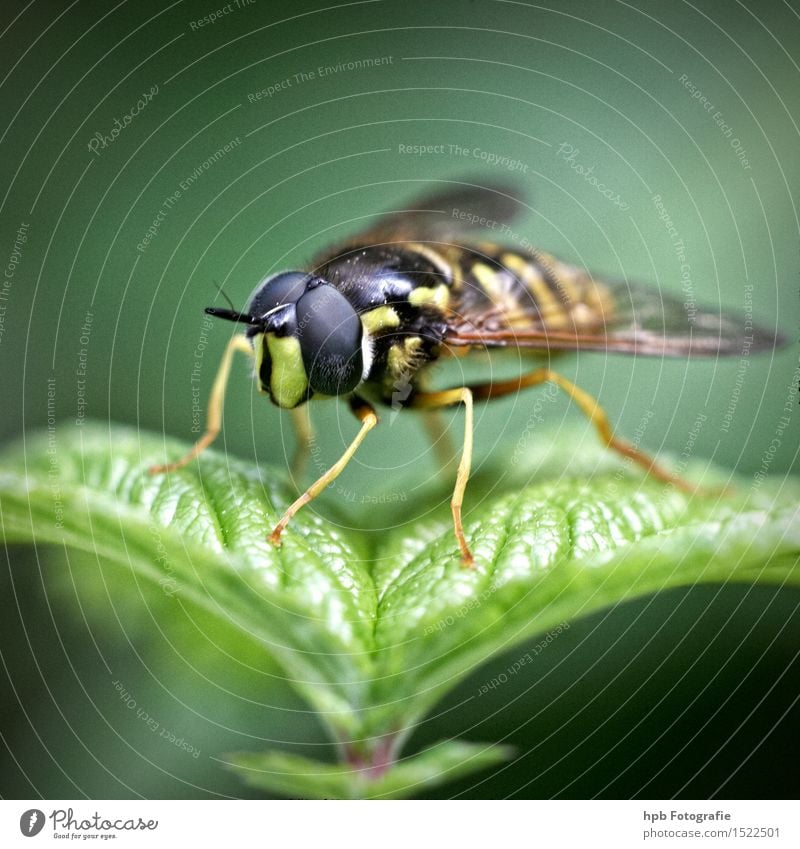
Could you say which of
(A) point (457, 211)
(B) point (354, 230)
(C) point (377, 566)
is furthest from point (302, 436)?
(A) point (457, 211)

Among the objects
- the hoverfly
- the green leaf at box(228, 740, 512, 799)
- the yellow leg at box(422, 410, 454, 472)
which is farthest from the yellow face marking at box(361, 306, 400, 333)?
the green leaf at box(228, 740, 512, 799)

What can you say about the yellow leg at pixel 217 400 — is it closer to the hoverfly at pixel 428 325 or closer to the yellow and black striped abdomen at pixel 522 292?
the hoverfly at pixel 428 325

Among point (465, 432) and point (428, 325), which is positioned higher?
point (428, 325)

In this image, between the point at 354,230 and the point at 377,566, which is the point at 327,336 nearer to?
the point at 377,566

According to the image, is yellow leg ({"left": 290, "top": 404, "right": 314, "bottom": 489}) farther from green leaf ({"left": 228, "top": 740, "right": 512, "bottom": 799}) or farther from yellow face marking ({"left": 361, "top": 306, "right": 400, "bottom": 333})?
green leaf ({"left": 228, "top": 740, "right": 512, "bottom": 799})
